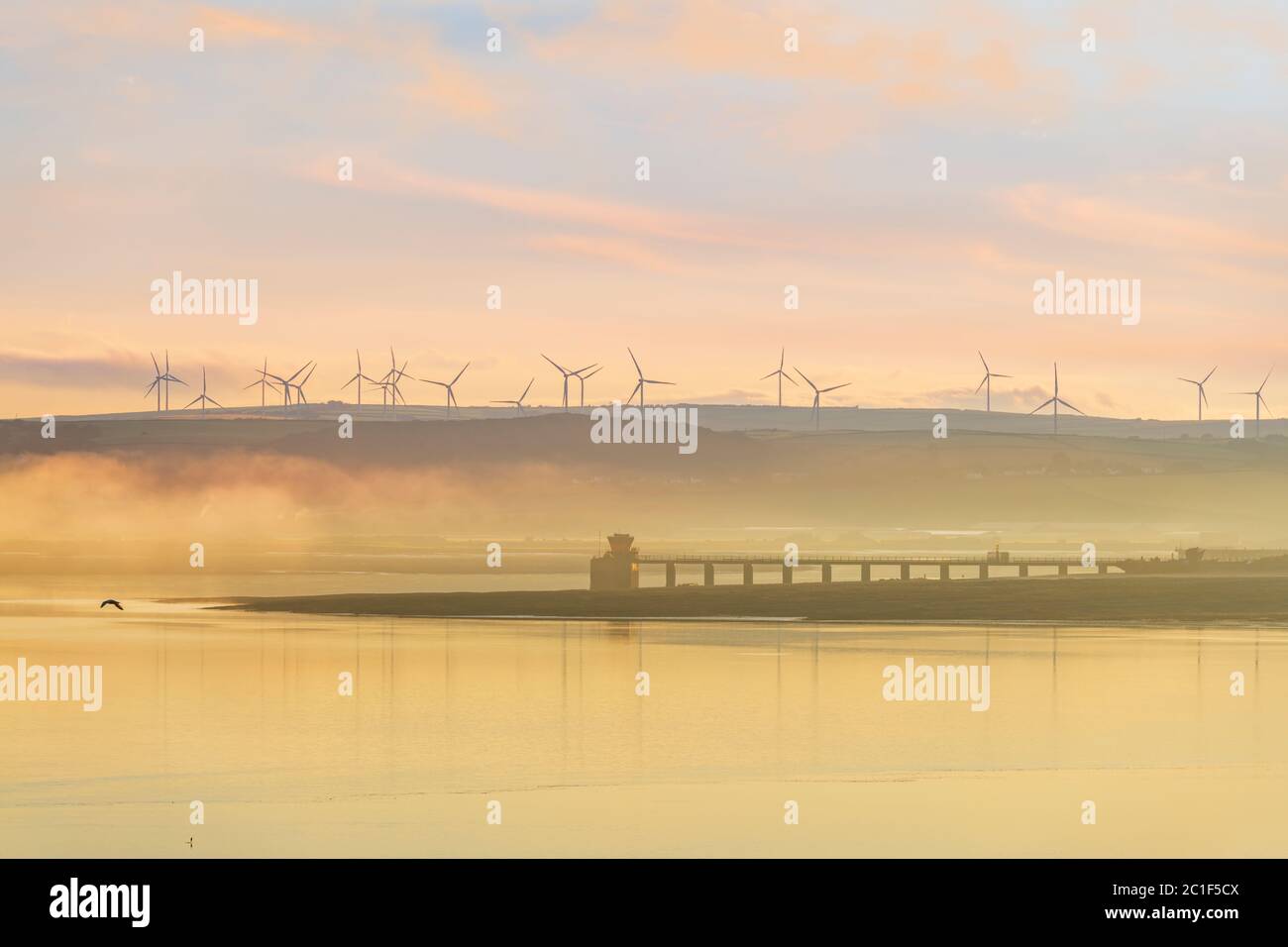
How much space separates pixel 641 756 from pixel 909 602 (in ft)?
361

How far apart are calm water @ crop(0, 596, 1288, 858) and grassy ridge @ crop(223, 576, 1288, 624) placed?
46.1m

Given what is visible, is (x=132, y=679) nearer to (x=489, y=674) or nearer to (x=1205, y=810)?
(x=489, y=674)

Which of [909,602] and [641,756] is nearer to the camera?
[641,756]

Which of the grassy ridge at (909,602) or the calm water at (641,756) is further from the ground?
the calm water at (641,756)

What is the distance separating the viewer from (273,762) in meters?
53.3

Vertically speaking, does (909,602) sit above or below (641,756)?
below

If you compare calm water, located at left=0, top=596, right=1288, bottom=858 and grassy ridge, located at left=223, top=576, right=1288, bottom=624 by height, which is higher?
calm water, located at left=0, top=596, right=1288, bottom=858

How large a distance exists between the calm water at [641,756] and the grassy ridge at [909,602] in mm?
46135

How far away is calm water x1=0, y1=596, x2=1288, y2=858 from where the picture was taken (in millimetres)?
40094

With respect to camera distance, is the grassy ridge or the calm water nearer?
the calm water

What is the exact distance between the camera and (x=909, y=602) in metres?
162

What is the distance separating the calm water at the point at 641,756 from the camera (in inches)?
1578

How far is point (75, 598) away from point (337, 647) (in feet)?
291

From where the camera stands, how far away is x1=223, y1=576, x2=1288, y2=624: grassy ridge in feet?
486
